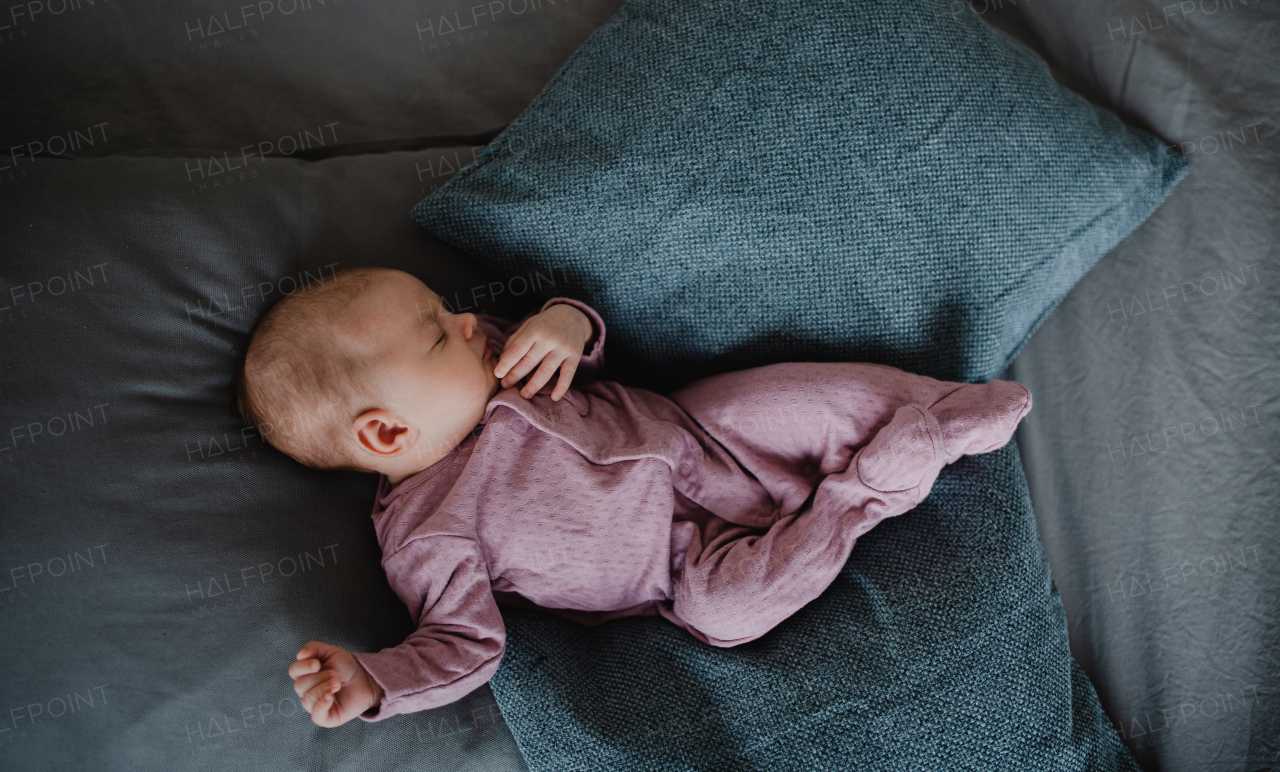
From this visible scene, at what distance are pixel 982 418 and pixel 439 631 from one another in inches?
33.1

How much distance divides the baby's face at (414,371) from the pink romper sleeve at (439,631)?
0.15m

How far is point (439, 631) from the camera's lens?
3.36ft

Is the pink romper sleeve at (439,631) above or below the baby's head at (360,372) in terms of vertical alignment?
below

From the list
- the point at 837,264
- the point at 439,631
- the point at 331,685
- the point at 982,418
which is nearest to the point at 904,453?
the point at 982,418

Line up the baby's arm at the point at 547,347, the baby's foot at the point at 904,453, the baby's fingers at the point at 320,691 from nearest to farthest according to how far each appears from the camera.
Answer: the baby's fingers at the point at 320,691 < the baby's foot at the point at 904,453 < the baby's arm at the point at 547,347

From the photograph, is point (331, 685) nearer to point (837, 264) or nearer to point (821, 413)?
point (821, 413)

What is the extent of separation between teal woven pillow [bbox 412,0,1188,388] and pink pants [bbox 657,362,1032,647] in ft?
0.41

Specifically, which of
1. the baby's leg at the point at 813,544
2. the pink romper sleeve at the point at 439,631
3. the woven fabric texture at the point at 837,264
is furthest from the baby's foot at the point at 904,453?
the pink romper sleeve at the point at 439,631

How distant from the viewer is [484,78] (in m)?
1.53

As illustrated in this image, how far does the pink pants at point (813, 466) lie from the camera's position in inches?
40.6

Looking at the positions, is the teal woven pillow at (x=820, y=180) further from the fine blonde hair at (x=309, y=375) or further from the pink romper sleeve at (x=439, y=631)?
the pink romper sleeve at (x=439, y=631)

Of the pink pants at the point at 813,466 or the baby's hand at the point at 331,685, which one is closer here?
the baby's hand at the point at 331,685

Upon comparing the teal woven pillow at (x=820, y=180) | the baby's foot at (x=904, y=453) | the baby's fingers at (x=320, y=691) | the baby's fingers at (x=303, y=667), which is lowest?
the baby's fingers at (x=320, y=691)

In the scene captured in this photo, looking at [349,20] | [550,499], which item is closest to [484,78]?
[349,20]
